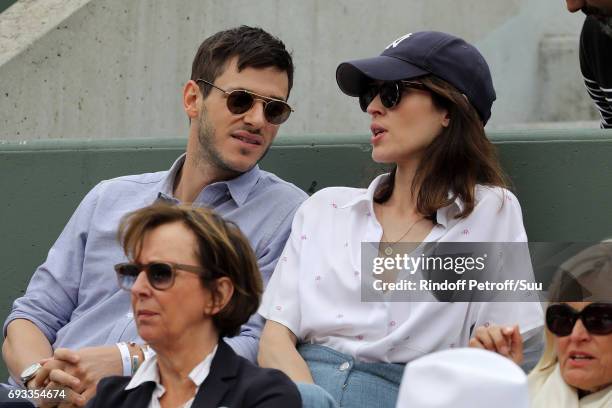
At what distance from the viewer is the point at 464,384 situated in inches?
86.2

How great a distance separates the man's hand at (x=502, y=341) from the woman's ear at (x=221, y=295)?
0.65m

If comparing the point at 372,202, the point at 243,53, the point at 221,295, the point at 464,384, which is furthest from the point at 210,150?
the point at 464,384

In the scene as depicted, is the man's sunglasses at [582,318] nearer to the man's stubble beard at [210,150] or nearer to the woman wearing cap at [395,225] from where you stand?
the woman wearing cap at [395,225]

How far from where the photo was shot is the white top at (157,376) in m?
3.05

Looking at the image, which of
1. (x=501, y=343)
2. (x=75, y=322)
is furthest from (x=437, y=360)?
(x=75, y=322)

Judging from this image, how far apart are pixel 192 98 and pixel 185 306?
141 centimetres

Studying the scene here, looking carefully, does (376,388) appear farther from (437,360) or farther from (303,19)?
(303,19)

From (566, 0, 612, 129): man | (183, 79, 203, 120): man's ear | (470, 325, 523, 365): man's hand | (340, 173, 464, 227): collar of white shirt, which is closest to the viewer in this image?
(470, 325, 523, 365): man's hand

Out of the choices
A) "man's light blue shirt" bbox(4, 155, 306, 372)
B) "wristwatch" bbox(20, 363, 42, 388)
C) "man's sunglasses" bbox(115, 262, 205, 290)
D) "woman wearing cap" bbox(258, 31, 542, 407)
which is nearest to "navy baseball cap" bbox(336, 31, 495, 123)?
"woman wearing cap" bbox(258, 31, 542, 407)

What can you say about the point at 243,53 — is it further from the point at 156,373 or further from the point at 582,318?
the point at 582,318

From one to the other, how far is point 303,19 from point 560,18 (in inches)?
50.1

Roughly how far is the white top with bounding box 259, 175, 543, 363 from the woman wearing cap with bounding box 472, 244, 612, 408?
0.85ft

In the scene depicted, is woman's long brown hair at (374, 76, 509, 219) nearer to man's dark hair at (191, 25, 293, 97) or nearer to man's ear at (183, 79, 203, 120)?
man's dark hair at (191, 25, 293, 97)

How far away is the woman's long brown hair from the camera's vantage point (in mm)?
3801
